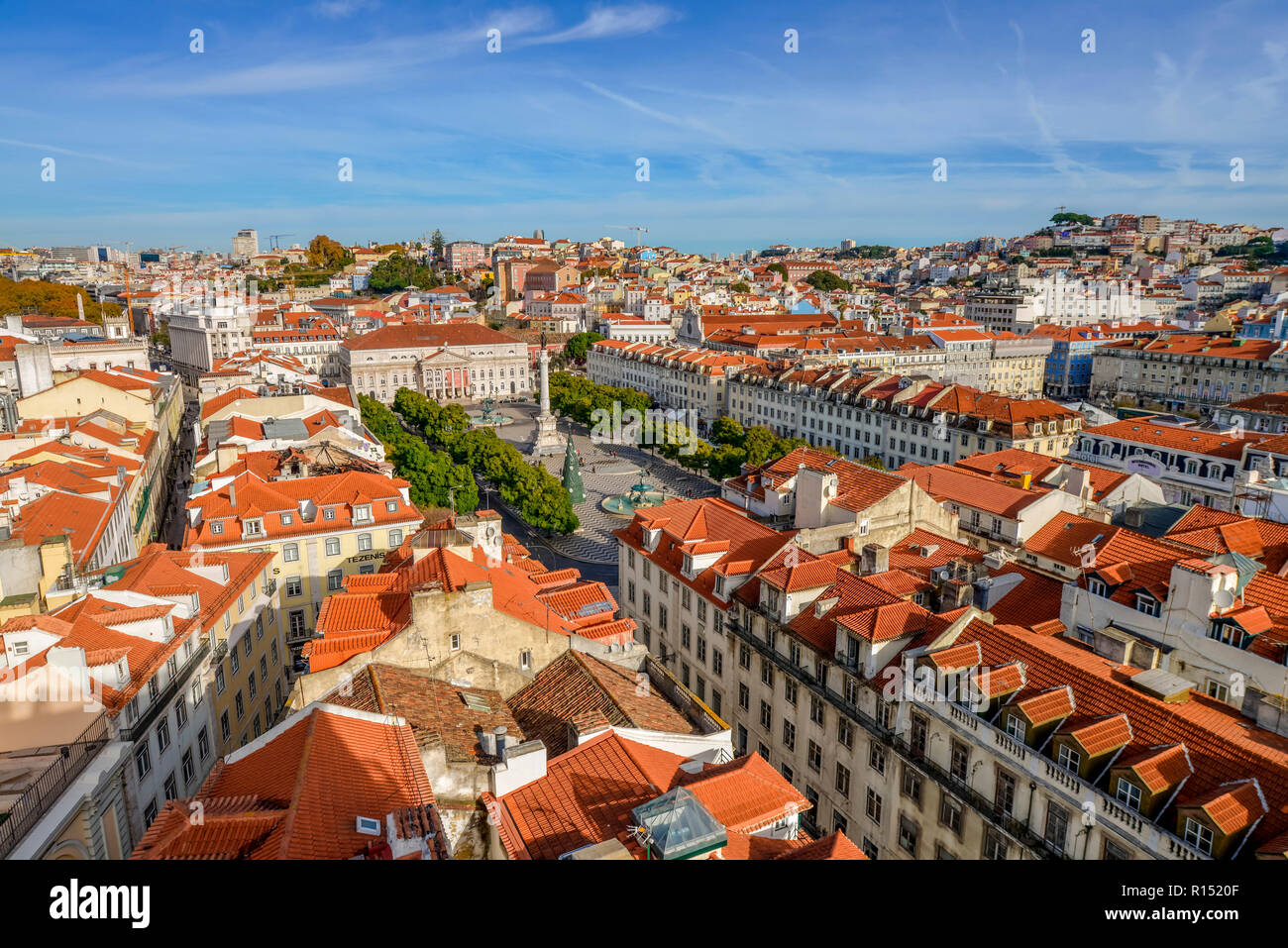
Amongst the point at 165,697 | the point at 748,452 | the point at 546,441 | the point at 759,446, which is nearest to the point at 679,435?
the point at 759,446

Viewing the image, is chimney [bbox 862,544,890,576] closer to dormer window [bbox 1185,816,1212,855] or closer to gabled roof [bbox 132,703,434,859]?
dormer window [bbox 1185,816,1212,855]

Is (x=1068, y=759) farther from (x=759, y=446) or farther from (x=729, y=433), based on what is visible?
(x=729, y=433)

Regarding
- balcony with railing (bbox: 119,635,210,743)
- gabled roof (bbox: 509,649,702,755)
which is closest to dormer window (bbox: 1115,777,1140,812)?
gabled roof (bbox: 509,649,702,755)

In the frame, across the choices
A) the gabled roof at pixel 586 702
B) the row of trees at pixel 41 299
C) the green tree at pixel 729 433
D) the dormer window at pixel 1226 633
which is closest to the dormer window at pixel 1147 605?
the dormer window at pixel 1226 633

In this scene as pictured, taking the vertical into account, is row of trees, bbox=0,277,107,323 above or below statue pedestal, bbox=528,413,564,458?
above

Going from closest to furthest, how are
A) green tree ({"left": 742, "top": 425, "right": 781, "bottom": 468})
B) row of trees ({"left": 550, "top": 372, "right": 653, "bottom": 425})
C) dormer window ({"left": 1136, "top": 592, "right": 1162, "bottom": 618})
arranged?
dormer window ({"left": 1136, "top": 592, "right": 1162, "bottom": 618}) → green tree ({"left": 742, "top": 425, "right": 781, "bottom": 468}) → row of trees ({"left": 550, "top": 372, "right": 653, "bottom": 425})

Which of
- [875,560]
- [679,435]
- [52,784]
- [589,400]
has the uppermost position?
[589,400]

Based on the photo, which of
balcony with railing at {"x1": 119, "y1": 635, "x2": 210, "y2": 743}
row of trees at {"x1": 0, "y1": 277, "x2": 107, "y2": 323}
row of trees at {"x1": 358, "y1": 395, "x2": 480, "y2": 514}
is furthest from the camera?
row of trees at {"x1": 0, "y1": 277, "x2": 107, "y2": 323}

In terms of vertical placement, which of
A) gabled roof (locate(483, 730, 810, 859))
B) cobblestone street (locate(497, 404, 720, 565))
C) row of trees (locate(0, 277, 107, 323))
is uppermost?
row of trees (locate(0, 277, 107, 323))
